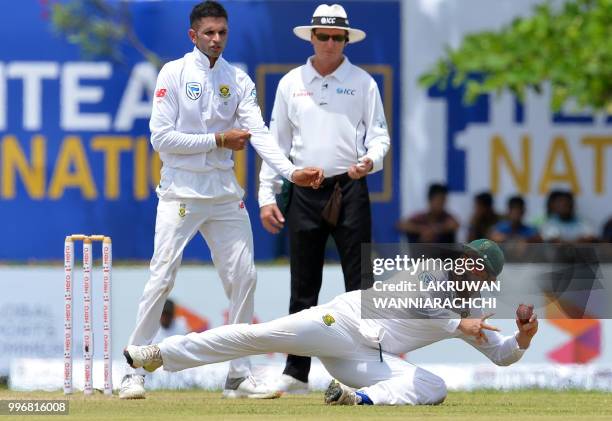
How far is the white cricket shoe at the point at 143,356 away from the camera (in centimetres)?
845

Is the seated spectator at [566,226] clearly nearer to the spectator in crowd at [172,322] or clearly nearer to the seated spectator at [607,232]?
the seated spectator at [607,232]

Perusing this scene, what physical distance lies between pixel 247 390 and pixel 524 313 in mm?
1529

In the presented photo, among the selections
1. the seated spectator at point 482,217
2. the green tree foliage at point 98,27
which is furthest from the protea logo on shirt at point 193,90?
the green tree foliage at point 98,27

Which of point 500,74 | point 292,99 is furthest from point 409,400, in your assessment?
point 500,74

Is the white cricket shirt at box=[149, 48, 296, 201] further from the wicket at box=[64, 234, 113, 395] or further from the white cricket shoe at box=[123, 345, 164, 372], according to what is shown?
the white cricket shoe at box=[123, 345, 164, 372]

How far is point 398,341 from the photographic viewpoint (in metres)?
8.73

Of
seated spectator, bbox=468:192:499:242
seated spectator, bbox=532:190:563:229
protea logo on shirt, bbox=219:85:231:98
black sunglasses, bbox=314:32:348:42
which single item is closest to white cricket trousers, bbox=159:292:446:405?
protea logo on shirt, bbox=219:85:231:98

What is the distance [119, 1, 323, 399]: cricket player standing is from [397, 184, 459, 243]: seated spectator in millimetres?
6852

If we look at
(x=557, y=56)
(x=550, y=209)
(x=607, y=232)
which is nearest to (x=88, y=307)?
(x=557, y=56)

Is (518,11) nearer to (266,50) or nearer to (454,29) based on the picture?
(454,29)

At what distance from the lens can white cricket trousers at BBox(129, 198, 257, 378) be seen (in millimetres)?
8875

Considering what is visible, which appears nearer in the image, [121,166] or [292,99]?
[292,99]

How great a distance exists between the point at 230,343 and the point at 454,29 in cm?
959

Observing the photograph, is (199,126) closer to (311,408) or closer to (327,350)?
(327,350)
